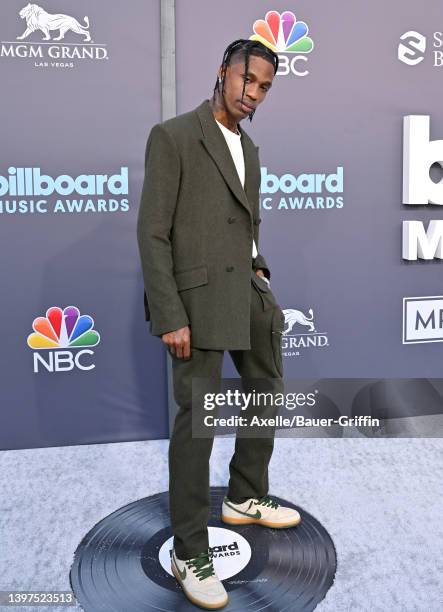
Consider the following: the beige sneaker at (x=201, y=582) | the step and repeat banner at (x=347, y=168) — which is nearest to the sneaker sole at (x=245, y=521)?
the beige sneaker at (x=201, y=582)

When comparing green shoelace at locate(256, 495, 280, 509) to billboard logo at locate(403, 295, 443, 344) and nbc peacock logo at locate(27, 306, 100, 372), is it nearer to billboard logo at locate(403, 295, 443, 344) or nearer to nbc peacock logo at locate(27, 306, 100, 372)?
nbc peacock logo at locate(27, 306, 100, 372)

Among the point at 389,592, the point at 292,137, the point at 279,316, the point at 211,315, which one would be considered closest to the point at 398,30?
the point at 292,137

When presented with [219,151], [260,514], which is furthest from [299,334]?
[219,151]

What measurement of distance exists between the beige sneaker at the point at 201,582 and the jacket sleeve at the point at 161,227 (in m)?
0.71

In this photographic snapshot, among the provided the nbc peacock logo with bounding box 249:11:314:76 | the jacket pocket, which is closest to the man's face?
the jacket pocket

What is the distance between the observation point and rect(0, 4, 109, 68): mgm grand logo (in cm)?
261

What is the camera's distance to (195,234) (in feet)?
5.70

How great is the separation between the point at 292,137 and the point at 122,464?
1.74 meters

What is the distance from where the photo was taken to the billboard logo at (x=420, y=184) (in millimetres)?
2980

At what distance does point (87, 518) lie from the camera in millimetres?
2234

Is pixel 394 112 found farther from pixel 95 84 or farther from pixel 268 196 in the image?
pixel 95 84

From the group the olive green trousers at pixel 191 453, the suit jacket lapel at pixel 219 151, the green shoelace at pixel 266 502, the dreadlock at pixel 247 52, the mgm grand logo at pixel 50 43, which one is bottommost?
the green shoelace at pixel 266 502

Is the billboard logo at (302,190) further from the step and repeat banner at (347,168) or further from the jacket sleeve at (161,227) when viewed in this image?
the jacket sleeve at (161,227)

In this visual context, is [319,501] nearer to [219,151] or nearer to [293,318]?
[293,318]
